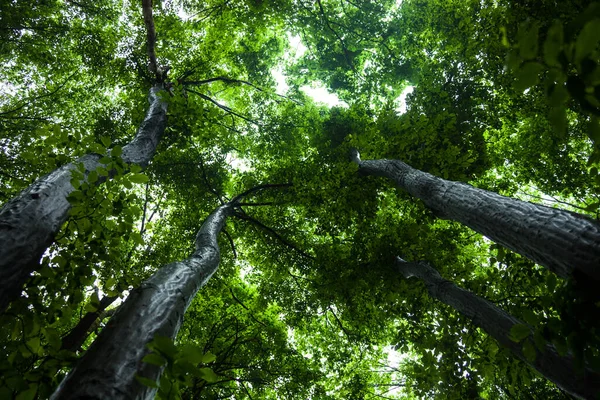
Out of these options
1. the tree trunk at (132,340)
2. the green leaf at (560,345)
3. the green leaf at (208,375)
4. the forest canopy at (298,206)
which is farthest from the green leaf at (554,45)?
the tree trunk at (132,340)

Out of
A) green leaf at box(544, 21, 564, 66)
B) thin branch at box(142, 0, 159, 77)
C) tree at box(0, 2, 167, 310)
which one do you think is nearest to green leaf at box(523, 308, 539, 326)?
green leaf at box(544, 21, 564, 66)

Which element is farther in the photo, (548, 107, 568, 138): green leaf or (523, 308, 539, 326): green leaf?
(523, 308, 539, 326): green leaf

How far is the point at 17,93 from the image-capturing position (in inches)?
383

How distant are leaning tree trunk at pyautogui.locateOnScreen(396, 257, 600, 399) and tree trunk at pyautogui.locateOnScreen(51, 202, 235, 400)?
87.8 inches

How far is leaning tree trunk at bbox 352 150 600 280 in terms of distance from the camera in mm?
1964

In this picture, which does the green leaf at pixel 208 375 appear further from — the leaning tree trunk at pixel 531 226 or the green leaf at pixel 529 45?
the leaning tree trunk at pixel 531 226

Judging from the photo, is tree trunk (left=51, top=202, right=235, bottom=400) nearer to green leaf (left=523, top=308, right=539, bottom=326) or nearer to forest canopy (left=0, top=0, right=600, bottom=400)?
forest canopy (left=0, top=0, right=600, bottom=400)

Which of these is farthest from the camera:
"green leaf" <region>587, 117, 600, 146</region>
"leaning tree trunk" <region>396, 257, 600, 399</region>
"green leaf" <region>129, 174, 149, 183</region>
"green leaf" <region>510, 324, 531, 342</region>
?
"leaning tree trunk" <region>396, 257, 600, 399</region>

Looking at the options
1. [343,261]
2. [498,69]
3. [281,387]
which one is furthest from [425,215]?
[281,387]

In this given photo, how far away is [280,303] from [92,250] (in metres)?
7.64

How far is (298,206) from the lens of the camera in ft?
31.2

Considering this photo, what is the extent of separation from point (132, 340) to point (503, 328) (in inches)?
168

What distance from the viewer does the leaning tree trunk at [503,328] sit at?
266 centimetres

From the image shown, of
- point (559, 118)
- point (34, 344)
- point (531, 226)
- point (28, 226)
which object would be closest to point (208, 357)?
point (34, 344)
